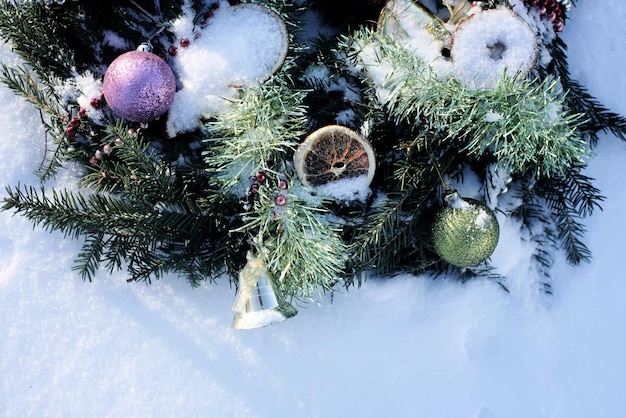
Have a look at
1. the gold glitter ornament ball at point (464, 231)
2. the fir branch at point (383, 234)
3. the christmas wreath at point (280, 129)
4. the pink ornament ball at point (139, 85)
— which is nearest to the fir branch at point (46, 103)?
the christmas wreath at point (280, 129)

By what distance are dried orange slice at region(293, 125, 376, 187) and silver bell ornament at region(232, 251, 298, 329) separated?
187 millimetres

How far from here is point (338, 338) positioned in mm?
1272

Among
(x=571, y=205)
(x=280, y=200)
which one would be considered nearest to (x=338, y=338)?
(x=280, y=200)

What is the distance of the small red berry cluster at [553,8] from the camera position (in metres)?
1.13

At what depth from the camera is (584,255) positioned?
4.36ft

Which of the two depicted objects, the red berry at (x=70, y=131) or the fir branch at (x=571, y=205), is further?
the fir branch at (x=571, y=205)

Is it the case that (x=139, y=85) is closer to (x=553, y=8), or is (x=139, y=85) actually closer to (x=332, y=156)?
(x=332, y=156)

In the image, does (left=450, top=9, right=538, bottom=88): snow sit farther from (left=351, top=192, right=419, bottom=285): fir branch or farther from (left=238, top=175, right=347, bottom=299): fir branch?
(left=238, top=175, right=347, bottom=299): fir branch

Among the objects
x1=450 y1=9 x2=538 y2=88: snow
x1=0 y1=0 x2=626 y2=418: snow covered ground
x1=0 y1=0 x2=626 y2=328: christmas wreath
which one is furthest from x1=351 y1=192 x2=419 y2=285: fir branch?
x1=450 y1=9 x2=538 y2=88: snow

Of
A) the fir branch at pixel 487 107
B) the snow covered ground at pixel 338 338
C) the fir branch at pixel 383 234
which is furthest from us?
the snow covered ground at pixel 338 338

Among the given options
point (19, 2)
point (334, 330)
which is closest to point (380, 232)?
point (334, 330)

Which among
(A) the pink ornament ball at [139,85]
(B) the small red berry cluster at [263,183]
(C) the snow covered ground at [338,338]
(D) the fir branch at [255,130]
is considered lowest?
(C) the snow covered ground at [338,338]

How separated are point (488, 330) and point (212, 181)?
2.37ft

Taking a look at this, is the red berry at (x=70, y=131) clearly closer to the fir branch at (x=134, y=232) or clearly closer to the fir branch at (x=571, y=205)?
the fir branch at (x=134, y=232)
